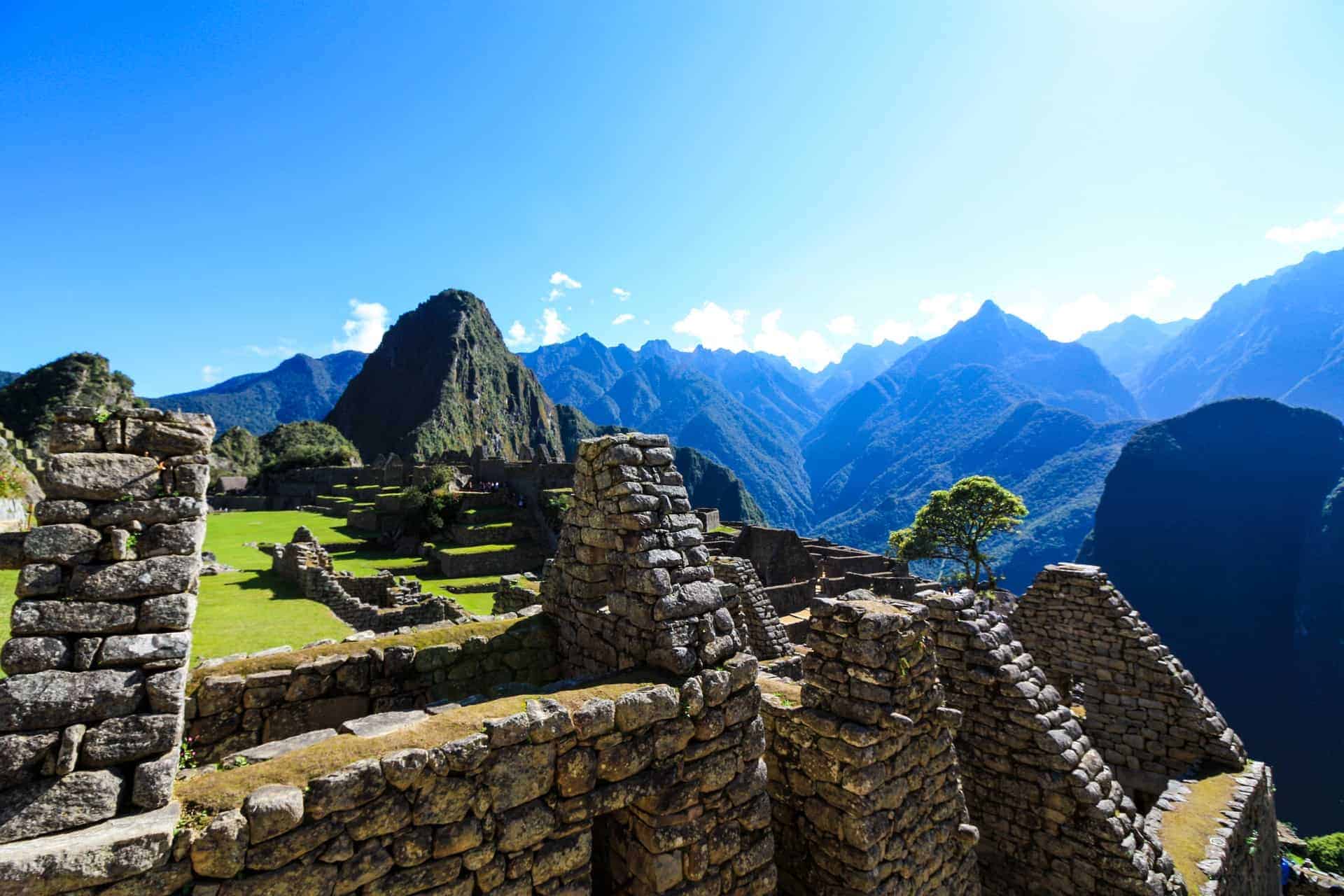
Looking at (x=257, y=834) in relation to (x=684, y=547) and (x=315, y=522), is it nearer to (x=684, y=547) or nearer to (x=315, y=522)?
(x=684, y=547)

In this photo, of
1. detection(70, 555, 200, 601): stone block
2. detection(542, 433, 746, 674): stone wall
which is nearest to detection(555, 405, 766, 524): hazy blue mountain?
detection(542, 433, 746, 674): stone wall

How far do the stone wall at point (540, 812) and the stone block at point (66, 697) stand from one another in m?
0.63

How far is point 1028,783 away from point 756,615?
438 centimetres

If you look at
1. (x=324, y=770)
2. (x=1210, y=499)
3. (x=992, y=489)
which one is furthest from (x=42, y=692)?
(x=1210, y=499)

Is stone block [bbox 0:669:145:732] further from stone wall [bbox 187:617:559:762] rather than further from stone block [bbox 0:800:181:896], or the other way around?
stone wall [bbox 187:617:559:762]

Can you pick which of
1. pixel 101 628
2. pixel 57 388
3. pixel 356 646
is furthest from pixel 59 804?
pixel 57 388

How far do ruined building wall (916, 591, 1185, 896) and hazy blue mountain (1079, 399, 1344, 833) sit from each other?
211 feet

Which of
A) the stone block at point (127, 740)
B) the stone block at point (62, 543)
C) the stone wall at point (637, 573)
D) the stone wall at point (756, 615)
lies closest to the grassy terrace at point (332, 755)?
the stone block at point (127, 740)

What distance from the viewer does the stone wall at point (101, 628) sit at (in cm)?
257

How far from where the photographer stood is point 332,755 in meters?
3.27

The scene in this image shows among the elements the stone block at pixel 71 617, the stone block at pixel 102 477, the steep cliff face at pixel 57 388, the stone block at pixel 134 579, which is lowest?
the stone block at pixel 71 617

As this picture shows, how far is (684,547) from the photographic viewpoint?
5258 mm

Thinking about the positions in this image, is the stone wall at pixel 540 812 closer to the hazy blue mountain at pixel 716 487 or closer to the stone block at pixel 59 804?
the stone block at pixel 59 804

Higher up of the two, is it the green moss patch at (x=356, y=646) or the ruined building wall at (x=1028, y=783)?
the green moss patch at (x=356, y=646)
